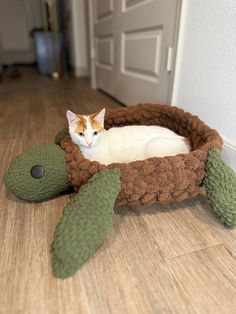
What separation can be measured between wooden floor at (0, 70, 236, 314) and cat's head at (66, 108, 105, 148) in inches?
7.7

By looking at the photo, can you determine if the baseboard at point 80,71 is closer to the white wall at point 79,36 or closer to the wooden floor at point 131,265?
the white wall at point 79,36

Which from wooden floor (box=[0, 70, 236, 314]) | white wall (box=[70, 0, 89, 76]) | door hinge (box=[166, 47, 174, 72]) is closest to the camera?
wooden floor (box=[0, 70, 236, 314])

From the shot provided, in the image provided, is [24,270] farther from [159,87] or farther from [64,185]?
[159,87]

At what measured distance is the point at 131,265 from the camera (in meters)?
0.51

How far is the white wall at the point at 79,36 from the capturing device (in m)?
2.84

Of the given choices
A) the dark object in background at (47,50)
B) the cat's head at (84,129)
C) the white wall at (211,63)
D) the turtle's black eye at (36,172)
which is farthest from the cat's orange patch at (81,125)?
the dark object in background at (47,50)

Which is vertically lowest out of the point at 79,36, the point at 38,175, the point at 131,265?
the point at 131,265

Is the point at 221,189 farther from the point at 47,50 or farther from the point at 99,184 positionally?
the point at 47,50

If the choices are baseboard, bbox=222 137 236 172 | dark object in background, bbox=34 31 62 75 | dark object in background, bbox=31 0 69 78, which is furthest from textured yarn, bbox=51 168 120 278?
dark object in background, bbox=34 31 62 75

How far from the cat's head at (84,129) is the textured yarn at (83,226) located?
152 mm

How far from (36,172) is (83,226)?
9.7 inches

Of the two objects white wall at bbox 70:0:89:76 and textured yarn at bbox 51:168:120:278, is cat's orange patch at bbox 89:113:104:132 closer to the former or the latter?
textured yarn at bbox 51:168:120:278

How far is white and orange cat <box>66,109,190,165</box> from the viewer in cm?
68

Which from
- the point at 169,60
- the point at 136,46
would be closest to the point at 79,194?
the point at 169,60
